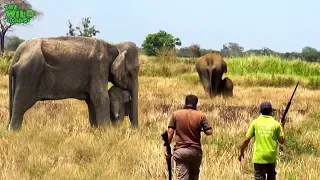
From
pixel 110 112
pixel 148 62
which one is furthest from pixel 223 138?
pixel 148 62

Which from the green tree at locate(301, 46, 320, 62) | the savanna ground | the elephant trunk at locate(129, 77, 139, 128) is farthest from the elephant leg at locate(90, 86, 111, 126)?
the green tree at locate(301, 46, 320, 62)

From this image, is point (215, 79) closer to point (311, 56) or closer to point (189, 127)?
point (189, 127)

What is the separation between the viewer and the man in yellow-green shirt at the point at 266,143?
6148mm

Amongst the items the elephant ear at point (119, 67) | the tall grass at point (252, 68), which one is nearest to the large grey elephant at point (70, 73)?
the elephant ear at point (119, 67)

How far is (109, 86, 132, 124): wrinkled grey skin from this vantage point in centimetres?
1112

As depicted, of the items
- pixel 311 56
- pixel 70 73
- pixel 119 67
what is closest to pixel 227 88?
pixel 119 67

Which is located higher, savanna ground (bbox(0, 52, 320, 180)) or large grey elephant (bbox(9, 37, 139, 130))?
large grey elephant (bbox(9, 37, 139, 130))

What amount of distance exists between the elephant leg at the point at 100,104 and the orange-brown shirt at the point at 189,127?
482cm

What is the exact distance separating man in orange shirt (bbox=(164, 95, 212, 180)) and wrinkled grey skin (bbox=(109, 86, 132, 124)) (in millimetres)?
5105

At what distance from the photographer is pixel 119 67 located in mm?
10945

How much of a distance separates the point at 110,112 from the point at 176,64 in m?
22.5

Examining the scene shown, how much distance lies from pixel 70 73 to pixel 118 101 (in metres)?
1.12

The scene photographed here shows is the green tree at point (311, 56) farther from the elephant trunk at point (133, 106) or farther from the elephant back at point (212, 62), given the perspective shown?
the elephant trunk at point (133, 106)

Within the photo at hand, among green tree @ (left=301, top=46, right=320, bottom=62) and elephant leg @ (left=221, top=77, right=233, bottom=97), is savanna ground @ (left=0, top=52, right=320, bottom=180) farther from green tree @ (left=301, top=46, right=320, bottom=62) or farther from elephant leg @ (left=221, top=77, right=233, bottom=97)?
green tree @ (left=301, top=46, right=320, bottom=62)
